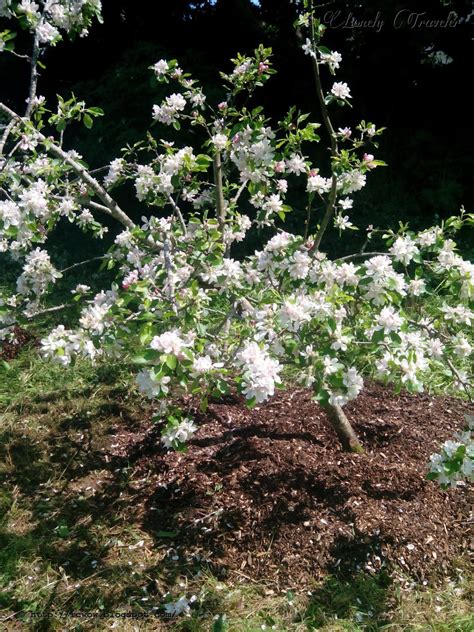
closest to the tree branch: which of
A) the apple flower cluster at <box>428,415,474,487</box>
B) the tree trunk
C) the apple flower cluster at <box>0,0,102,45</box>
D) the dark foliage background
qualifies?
the apple flower cluster at <box>0,0,102,45</box>

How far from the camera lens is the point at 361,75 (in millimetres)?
6754

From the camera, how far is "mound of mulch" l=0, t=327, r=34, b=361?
13.3 feet

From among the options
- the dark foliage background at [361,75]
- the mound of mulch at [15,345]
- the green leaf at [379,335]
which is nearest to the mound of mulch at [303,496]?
the green leaf at [379,335]

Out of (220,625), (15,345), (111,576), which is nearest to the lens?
(220,625)

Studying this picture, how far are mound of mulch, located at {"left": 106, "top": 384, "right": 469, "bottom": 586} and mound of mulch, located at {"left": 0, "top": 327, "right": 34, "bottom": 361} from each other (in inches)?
58.3

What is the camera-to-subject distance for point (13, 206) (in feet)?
6.64

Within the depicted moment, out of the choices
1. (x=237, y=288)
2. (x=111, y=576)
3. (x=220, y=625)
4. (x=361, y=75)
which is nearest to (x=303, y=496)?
(x=220, y=625)

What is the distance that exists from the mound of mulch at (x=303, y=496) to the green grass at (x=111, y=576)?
0.24ft

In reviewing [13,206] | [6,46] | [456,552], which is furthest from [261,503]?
[6,46]

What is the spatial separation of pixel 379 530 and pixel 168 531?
0.89m

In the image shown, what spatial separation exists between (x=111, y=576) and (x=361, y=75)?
6251mm

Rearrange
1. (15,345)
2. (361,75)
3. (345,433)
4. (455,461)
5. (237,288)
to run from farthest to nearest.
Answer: (361,75) → (15,345) → (345,433) → (237,288) → (455,461)

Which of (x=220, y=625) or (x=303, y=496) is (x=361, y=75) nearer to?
(x=303, y=496)

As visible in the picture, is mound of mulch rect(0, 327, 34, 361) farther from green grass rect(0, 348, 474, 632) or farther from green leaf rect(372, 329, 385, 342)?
green leaf rect(372, 329, 385, 342)
